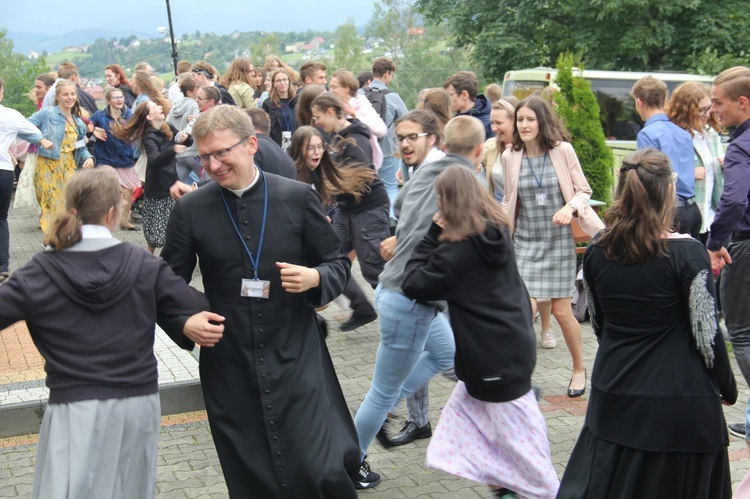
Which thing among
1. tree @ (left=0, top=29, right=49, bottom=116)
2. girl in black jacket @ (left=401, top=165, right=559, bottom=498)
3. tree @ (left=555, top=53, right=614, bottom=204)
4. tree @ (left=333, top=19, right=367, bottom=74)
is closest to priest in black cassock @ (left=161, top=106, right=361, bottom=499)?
girl in black jacket @ (left=401, top=165, right=559, bottom=498)

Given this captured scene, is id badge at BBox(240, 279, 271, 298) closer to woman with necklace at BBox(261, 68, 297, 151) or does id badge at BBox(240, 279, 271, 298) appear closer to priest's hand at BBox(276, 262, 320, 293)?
priest's hand at BBox(276, 262, 320, 293)

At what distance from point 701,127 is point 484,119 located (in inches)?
110

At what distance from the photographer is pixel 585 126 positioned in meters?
8.74

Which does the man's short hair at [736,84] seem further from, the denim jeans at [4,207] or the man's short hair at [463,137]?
the denim jeans at [4,207]

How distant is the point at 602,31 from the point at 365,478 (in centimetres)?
2643

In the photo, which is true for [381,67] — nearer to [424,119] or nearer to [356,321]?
[356,321]

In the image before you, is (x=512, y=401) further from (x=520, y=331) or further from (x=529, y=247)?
(x=529, y=247)

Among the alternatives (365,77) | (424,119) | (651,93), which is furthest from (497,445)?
(365,77)

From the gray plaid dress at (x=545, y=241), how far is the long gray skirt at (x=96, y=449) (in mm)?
3504

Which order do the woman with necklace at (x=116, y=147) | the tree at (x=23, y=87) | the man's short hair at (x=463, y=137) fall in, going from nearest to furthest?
the man's short hair at (x=463, y=137), the woman with necklace at (x=116, y=147), the tree at (x=23, y=87)

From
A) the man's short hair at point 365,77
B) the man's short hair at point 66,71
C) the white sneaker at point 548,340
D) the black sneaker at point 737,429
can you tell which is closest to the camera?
the black sneaker at point 737,429

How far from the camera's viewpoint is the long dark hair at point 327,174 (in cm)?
690

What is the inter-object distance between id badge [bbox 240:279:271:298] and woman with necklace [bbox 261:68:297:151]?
736 centimetres

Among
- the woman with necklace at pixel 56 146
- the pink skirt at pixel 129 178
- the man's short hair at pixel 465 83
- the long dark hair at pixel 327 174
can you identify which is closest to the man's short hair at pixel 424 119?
the long dark hair at pixel 327 174
